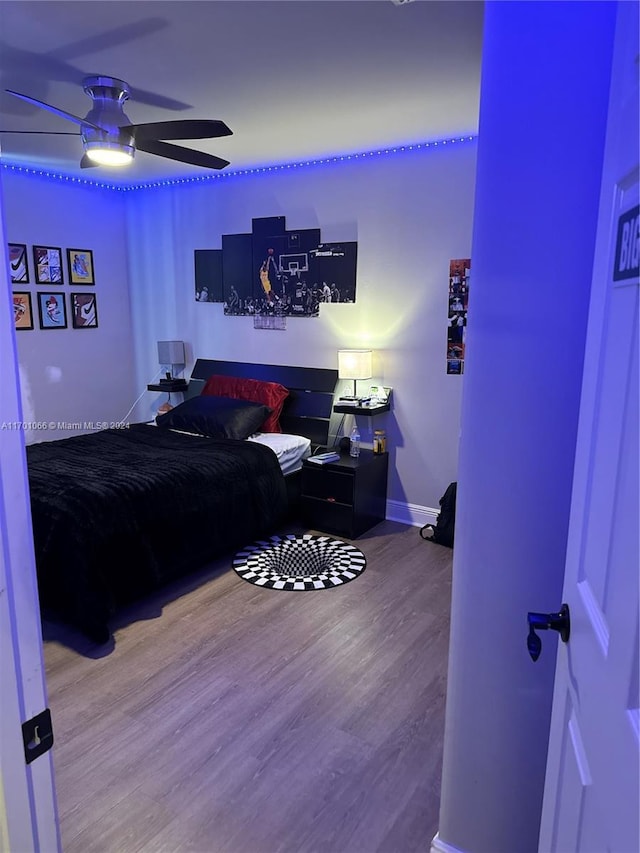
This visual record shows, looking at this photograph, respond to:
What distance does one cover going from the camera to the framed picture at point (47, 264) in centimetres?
457

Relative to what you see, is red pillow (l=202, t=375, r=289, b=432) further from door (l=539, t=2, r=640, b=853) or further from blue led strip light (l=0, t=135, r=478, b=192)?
door (l=539, t=2, r=640, b=853)

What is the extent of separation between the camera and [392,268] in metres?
4.02

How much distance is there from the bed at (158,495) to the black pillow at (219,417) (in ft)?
0.05

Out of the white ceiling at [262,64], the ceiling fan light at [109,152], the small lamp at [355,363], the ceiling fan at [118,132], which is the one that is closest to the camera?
the white ceiling at [262,64]

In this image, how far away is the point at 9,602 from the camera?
0.87 metres

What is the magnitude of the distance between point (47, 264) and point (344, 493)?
10.0 ft

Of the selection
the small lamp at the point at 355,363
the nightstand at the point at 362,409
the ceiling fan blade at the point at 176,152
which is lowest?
the nightstand at the point at 362,409

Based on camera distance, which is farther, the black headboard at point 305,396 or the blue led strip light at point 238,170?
the black headboard at point 305,396

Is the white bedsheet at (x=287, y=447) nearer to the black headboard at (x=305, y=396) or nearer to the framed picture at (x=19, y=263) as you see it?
the black headboard at (x=305, y=396)

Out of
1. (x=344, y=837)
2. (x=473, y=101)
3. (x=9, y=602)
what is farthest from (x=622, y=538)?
(x=473, y=101)

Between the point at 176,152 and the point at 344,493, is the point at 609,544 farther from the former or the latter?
the point at 344,493

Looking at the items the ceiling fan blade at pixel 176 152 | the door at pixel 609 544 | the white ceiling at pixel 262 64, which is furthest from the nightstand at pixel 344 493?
the door at pixel 609 544

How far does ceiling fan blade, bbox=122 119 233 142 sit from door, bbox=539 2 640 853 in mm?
1801

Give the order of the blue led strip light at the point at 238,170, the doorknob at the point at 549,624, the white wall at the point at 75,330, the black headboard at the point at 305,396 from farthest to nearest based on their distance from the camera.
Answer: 1. the white wall at the point at 75,330
2. the black headboard at the point at 305,396
3. the blue led strip light at the point at 238,170
4. the doorknob at the point at 549,624
